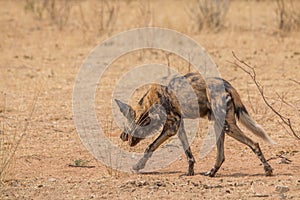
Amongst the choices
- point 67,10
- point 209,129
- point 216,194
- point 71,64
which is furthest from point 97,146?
point 67,10

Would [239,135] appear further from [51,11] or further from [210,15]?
[51,11]

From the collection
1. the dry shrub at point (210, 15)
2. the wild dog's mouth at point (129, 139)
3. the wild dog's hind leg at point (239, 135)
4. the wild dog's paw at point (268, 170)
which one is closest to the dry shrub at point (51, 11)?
the dry shrub at point (210, 15)

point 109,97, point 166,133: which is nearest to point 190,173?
point 166,133

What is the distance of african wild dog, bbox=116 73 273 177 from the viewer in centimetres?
659

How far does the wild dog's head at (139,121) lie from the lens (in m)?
6.90

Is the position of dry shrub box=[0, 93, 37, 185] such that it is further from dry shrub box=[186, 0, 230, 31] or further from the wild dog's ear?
dry shrub box=[186, 0, 230, 31]

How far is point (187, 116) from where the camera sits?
6840 millimetres

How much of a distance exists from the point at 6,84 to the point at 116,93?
1.86 meters

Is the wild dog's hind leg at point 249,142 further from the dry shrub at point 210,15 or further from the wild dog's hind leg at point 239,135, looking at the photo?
the dry shrub at point 210,15

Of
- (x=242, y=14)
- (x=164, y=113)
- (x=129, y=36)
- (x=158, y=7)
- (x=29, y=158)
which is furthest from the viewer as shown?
(x=158, y=7)

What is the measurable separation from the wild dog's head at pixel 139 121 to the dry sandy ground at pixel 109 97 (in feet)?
1.39

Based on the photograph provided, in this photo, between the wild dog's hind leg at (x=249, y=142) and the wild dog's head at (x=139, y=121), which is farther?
the wild dog's head at (x=139, y=121)

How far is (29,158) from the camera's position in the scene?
7.33m

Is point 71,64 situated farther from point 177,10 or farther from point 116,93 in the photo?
point 177,10
